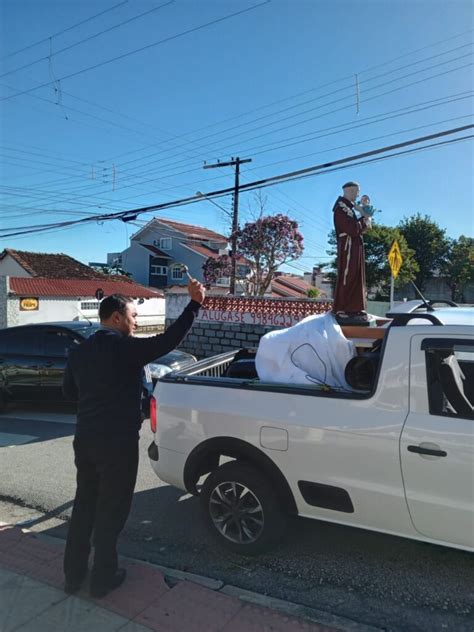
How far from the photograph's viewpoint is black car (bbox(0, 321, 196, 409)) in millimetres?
7328

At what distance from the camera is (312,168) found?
33.9 ft

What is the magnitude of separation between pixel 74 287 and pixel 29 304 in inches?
208

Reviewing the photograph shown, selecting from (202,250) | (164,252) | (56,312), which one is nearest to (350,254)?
(56,312)

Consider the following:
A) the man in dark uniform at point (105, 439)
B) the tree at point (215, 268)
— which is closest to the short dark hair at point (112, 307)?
the man in dark uniform at point (105, 439)

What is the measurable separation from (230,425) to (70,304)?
25235mm

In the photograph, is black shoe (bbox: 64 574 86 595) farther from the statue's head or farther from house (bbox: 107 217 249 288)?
house (bbox: 107 217 249 288)

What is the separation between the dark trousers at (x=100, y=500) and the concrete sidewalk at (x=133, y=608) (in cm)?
16

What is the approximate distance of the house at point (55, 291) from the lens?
2216 cm

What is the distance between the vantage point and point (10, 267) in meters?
31.0

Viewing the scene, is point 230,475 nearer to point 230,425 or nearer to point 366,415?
point 230,425

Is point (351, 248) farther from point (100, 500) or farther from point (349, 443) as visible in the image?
point (100, 500)

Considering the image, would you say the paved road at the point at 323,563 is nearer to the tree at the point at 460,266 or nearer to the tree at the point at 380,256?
the tree at the point at 380,256

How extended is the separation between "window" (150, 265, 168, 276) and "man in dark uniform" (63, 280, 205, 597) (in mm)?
43415

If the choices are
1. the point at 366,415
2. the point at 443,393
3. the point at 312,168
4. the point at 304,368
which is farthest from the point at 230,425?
the point at 312,168
